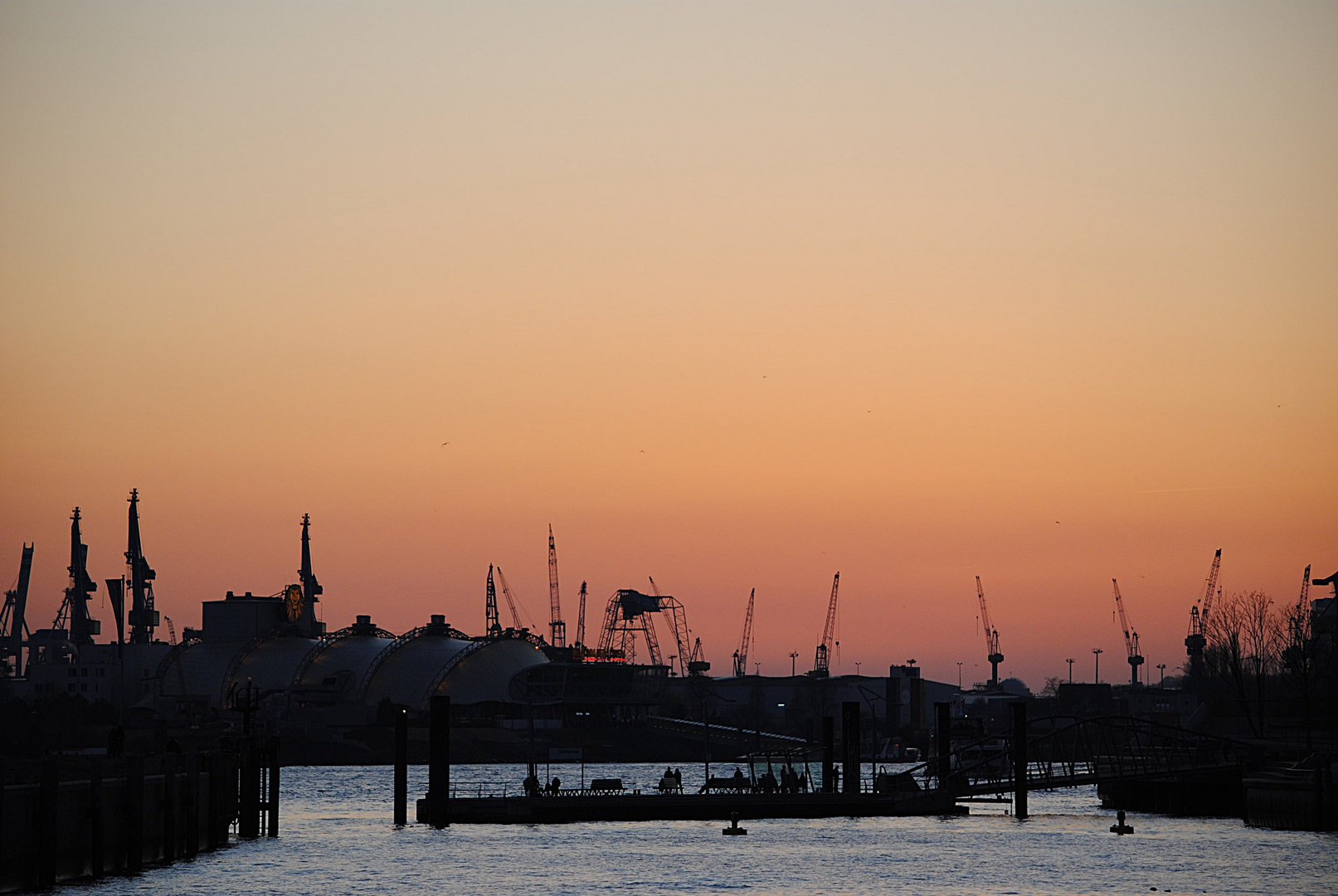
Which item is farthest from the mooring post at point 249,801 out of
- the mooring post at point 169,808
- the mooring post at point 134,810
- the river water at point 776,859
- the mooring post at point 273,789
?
the mooring post at point 134,810

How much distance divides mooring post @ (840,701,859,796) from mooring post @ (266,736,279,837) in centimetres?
3111

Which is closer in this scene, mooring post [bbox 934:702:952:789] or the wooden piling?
the wooden piling

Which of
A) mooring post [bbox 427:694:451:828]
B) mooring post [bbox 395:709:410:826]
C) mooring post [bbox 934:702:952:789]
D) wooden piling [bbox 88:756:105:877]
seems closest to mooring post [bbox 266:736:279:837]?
mooring post [bbox 395:709:410:826]

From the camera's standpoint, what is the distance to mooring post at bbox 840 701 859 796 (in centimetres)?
9569

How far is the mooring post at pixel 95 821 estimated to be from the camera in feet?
188

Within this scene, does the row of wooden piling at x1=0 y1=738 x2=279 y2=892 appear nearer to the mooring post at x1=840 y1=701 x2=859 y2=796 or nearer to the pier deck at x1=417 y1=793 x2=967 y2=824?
the pier deck at x1=417 y1=793 x2=967 y2=824

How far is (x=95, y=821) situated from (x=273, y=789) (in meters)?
30.6

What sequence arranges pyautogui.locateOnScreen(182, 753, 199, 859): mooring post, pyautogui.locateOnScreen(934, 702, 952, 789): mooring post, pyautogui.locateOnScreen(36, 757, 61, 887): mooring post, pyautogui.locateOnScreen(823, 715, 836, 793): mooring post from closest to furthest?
pyautogui.locateOnScreen(36, 757, 61, 887): mooring post, pyautogui.locateOnScreen(182, 753, 199, 859): mooring post, pyautogui.locateOnScreen(823, 715, 836, 793): mooring post, pyautogui.locateOnScreen(934, 702, 952, 789): mooring post

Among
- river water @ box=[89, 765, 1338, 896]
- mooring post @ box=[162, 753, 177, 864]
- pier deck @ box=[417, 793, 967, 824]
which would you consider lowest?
river water @ box=[89, 765, 1338, 896]

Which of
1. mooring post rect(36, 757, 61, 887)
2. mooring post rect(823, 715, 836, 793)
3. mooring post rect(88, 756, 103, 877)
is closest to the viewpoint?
mooring post rect(36, 757, 61, 887)

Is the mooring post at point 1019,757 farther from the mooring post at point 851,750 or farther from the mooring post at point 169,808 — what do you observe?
the mooring post at point 169,808

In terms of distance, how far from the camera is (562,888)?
207 ft

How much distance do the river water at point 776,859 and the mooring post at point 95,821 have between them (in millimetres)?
830

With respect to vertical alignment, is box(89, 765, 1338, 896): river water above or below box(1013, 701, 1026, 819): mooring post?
below
